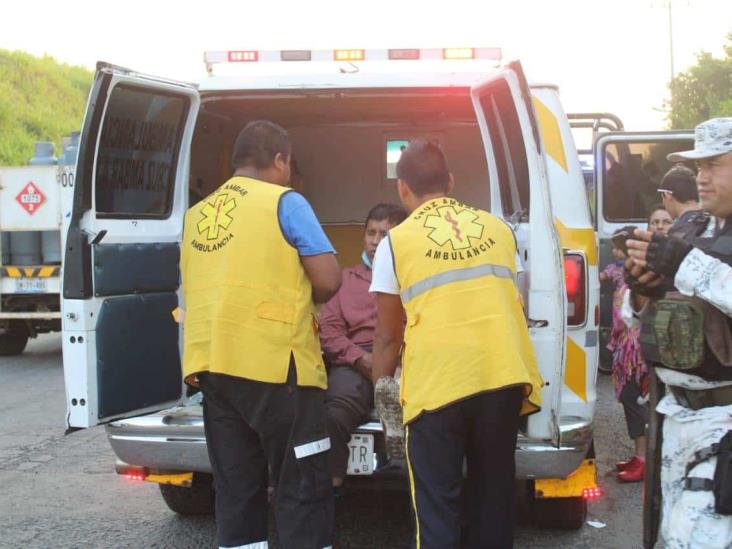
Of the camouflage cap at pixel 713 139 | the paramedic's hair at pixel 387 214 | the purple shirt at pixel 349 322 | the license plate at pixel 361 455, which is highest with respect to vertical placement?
the camouflage cap at pixel 713 139

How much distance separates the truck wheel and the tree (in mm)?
25622

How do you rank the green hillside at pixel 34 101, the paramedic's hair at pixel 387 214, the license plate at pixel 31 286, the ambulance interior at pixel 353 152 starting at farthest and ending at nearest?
the green hillside at pixel 34 101, the license plate at pixel 31 286, the ambulance interior at pixel 353 152, the paramedic's hair at pixel 387 214

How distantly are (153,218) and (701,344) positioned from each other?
104 inches

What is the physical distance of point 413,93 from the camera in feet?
13.9

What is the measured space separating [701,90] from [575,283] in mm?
28939

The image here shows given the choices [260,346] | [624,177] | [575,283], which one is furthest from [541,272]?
[624,177]

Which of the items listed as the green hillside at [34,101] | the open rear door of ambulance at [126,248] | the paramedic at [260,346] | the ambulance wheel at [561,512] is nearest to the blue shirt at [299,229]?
the paramedic at [260,346]

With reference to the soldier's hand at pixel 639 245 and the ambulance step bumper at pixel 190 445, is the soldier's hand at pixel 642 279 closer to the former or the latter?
the soldier's hand at pixel 639 245

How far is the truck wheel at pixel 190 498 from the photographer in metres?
4.81

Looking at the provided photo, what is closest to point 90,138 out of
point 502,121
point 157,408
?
point 157,408

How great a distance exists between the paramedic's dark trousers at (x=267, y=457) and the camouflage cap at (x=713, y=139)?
161cm

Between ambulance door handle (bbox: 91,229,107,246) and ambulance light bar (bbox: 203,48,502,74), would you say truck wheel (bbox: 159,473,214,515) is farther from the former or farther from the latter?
ambulance light bar (bbox: 203,48,502,74)

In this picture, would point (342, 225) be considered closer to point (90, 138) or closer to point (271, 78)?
point (271, 78)

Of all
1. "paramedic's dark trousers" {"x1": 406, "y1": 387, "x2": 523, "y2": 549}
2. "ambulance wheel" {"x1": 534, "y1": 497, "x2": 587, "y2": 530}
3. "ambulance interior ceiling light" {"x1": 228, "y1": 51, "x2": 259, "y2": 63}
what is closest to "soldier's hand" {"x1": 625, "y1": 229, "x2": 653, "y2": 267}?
"paramedic's dark trousers" {"x1": 406, "y1": 387, "x2": 523, "y2": 549}
